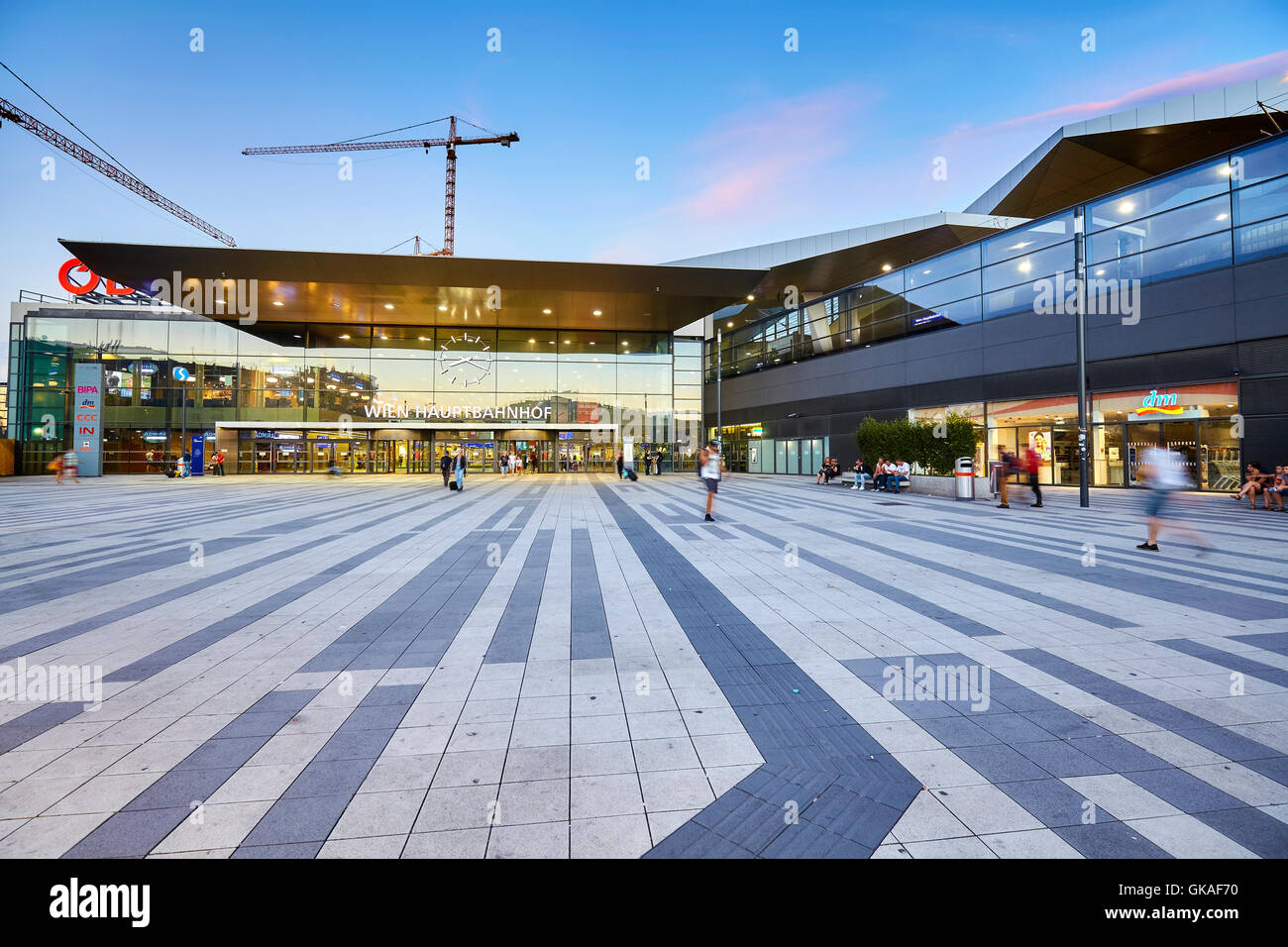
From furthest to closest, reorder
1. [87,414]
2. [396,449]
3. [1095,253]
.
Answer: [396,449] < [87,414] < [1095,253]

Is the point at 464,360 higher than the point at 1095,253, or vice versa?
the point at 1095,253

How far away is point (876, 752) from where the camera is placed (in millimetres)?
3230

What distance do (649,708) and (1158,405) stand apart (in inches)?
997

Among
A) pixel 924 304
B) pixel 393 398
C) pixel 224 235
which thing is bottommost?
pixel 393 398

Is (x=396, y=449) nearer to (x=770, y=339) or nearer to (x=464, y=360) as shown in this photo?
(x=464, y=360)

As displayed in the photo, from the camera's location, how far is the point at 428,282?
29547mm

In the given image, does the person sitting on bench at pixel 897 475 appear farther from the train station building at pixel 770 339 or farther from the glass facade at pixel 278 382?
the glass facade at pixel 278 382

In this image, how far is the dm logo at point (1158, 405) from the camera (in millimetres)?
19812

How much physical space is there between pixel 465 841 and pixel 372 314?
1572 inches

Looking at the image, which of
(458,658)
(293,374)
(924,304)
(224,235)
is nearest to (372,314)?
(293,374)

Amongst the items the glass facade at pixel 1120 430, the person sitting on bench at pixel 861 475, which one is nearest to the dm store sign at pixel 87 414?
the person sitting on bench at pixel 861 475

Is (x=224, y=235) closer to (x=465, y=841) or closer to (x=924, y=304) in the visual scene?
(x=924, y=304)

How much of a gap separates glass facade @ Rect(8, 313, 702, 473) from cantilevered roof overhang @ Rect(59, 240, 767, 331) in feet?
9.51

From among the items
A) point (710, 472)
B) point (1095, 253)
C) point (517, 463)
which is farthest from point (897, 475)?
point (517, 463)
